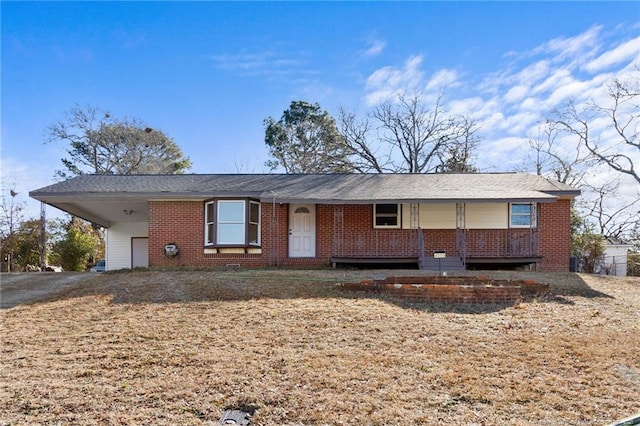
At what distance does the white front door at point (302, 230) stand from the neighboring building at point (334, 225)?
0.11 feet

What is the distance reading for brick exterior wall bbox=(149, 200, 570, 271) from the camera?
14883mm

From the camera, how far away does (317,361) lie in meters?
5.33

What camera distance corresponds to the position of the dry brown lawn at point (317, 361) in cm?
422

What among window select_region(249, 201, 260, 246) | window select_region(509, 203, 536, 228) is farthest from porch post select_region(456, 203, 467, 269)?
window select_region(249, 201, 260, 246)

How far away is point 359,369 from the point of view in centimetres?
512

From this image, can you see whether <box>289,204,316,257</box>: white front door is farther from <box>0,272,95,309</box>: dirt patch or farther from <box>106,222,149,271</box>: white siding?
<box>106,222,149,271</box>: white siding

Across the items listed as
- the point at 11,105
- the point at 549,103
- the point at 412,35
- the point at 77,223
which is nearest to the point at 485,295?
the point at 412,35

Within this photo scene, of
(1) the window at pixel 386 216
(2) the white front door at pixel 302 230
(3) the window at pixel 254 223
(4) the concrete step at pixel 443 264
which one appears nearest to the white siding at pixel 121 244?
(3) the window at pixel 254 223

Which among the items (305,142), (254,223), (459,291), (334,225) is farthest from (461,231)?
(305,142)

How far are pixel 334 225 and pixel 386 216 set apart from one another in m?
1.89

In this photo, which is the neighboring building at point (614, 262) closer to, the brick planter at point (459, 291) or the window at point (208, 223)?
the brick planter at point (459, 291)

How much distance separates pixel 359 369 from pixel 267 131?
2956cm

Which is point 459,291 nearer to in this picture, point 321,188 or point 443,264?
point 443,264

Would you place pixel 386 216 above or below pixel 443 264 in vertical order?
above
